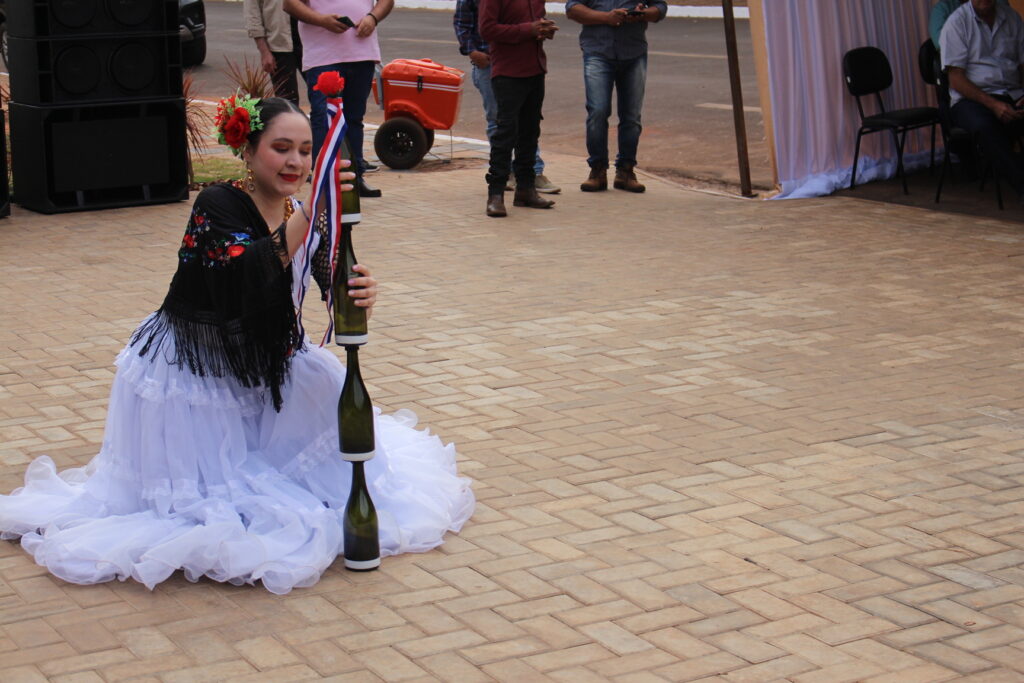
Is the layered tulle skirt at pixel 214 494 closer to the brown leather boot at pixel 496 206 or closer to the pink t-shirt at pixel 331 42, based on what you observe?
the brown leather boot at pixel 496 206

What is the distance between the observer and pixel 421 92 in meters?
12.6

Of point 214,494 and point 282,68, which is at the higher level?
point 282,68

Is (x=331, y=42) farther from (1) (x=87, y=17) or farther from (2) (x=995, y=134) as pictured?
(2) (x=995, y=134)

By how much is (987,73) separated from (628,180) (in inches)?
113

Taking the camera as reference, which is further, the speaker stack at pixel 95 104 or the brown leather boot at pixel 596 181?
the brown leather boot at pixel 596 181

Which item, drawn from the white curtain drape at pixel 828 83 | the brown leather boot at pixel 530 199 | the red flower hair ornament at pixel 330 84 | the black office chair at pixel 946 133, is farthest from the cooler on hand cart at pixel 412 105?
the red flower hair ornament at pixel 330 84

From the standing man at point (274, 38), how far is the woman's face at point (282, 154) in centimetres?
690

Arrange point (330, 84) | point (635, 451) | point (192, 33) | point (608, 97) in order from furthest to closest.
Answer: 1. point (192, 33)
2. point (608, 97)
3. point (635, 451)
4. point (330, 84)

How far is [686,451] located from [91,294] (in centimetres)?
406

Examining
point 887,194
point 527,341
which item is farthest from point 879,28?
point 527,341

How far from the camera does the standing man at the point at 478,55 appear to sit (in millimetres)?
11523

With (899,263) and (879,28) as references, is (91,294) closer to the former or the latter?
(899,263)

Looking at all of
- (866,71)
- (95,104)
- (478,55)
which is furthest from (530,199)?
(95,104)

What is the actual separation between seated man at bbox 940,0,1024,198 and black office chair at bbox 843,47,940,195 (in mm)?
469
